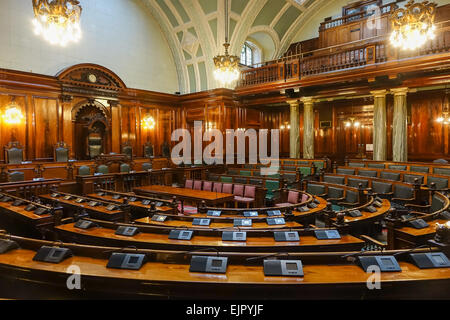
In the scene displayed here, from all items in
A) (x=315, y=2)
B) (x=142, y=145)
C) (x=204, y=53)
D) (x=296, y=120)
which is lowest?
(x=142, y=145)

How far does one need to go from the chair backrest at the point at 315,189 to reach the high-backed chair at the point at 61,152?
771 centimetres

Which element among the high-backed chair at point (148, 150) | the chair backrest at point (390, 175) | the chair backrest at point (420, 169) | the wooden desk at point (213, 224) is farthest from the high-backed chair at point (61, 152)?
the chair backrest at point (420, 169)

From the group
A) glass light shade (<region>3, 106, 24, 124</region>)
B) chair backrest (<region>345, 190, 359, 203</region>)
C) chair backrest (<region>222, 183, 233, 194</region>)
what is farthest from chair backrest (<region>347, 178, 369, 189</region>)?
glass light shade (<region>3, 106, 24, 124</region>)

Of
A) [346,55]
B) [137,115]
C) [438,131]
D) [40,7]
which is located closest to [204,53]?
[137,115]

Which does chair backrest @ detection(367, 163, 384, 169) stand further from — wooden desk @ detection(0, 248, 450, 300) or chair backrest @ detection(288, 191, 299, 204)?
wooden desk @ detection(0, 248, 450, 300)

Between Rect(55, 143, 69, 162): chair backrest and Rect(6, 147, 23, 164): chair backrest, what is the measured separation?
0.96 meters

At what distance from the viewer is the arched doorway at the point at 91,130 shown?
10562mm

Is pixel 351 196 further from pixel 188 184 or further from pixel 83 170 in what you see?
pixel 83 170

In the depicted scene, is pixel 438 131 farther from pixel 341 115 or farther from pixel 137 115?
pixel 137 115

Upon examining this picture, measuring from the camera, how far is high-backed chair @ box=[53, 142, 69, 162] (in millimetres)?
9383

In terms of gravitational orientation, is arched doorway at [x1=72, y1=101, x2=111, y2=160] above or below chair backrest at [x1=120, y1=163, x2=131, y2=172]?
above

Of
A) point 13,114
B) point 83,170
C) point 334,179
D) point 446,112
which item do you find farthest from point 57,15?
point 446,112
